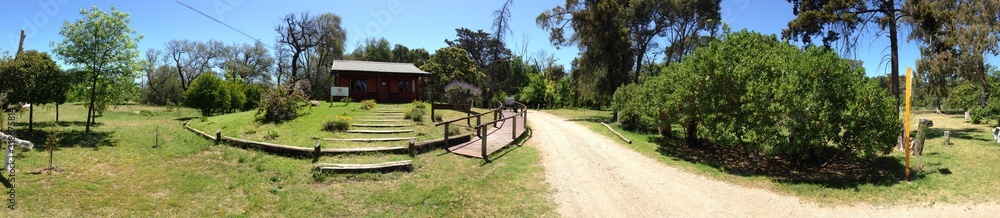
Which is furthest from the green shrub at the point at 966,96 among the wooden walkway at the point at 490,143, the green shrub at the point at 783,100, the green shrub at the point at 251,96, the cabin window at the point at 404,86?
→ the green shrub at the point at 251,96

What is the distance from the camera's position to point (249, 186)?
8.25 m

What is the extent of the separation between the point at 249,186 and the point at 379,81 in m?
20.9

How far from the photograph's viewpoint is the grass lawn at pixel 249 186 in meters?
6.87

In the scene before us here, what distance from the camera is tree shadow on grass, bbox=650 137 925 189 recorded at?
356 inches

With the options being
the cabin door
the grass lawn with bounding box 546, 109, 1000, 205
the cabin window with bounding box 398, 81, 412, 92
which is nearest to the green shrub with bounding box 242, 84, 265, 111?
the cabin door

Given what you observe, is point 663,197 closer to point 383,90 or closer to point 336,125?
point 336,125

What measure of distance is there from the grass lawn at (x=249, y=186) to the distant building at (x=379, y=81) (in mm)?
16868

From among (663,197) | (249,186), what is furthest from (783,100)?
(249,186)

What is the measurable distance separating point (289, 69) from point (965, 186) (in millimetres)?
58558

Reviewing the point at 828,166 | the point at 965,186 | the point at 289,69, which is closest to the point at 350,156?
the point at 828,166

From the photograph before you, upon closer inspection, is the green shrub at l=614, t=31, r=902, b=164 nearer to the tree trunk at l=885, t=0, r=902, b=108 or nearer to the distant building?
the tree trunk at l=885, t=0, r=902, b=108

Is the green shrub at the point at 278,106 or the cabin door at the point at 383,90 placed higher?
the cabin door at the point at 383,90

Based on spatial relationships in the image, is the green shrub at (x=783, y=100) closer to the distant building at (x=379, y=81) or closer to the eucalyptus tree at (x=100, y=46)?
the eucalyptus tree at (x=100, y=46)

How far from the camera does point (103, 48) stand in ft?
44.4
